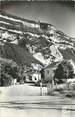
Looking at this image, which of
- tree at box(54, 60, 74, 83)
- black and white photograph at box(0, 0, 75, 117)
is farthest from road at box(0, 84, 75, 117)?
tree at box(54, 60, 74, 83)

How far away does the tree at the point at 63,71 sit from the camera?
6.70ft

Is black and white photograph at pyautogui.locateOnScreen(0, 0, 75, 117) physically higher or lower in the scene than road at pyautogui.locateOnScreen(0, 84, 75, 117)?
higher

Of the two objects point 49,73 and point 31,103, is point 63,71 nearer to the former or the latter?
point 49,73

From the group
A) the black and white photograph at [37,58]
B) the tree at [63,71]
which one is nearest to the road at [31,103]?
the black and white photograph at [37,58]

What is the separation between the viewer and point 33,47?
6.83 feet

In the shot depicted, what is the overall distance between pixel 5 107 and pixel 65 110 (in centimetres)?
53

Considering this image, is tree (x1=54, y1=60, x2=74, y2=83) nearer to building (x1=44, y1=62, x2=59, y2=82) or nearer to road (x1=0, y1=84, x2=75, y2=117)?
building (x1=44, y1=62, x2=59, y2=82)

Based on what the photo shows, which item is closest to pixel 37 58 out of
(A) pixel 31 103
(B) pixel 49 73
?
(B) pixel 49 73

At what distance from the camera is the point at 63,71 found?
2057mm

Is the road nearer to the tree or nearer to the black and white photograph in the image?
the black and white photograph

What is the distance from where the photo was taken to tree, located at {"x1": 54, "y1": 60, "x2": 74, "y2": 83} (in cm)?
204

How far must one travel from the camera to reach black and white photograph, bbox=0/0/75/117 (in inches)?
78.7

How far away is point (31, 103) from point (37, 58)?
0.41 metres

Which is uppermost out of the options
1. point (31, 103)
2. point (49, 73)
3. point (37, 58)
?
point (37, 58)
